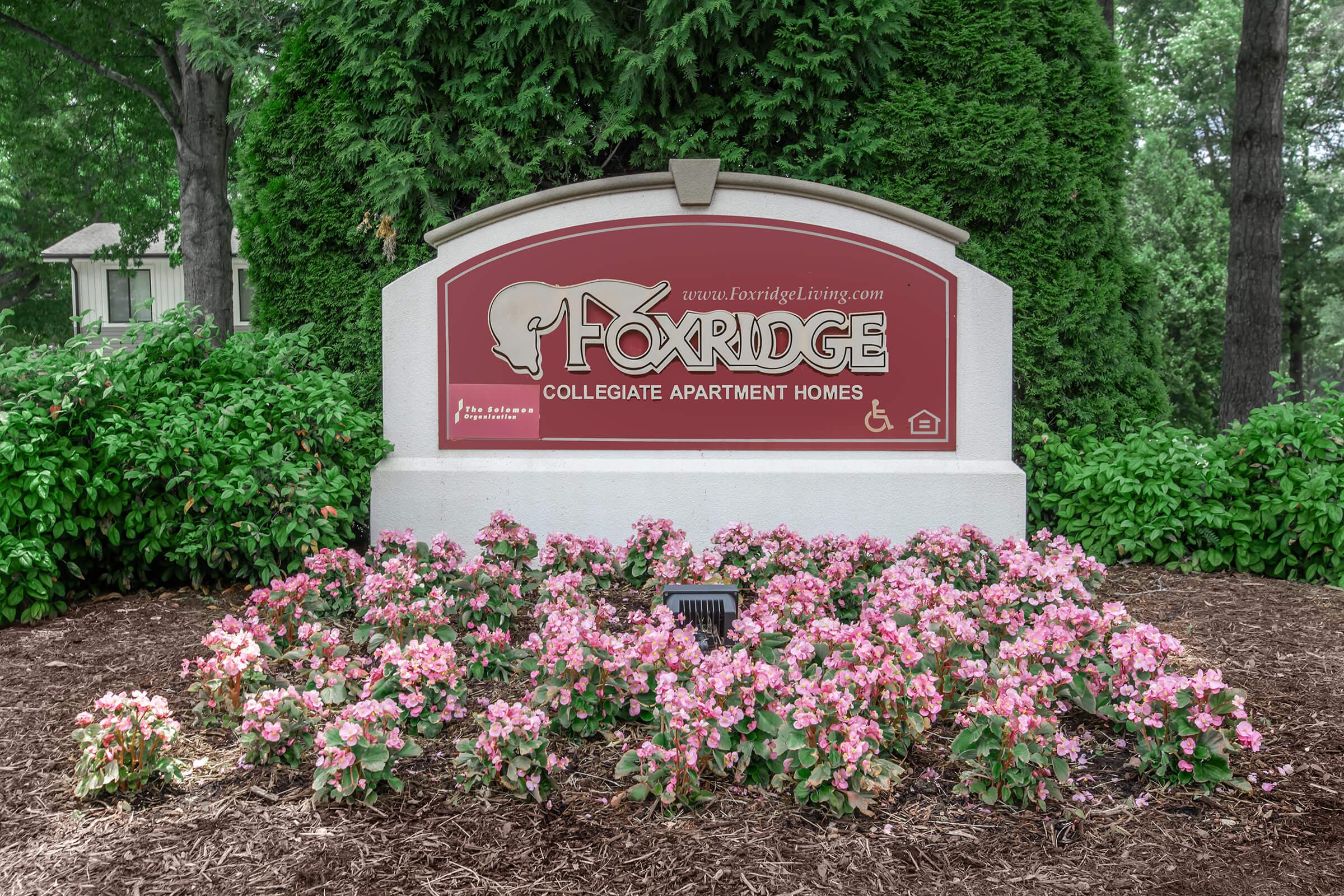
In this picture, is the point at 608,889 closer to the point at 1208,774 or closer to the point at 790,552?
the point at 1208,774

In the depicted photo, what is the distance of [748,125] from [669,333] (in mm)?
1652

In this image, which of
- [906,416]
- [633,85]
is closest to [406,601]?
[906,416]

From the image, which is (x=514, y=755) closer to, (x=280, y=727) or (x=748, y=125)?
(x=280, y=727)

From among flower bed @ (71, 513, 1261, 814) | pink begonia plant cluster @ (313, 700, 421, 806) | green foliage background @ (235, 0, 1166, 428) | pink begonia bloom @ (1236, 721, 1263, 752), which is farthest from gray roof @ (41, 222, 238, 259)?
pink begonia bloom @ (1236, 721, 1263, 752)

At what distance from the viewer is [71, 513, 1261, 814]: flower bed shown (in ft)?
8.88

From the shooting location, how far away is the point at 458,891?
2332 mm

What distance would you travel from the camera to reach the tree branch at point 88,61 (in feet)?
41.2

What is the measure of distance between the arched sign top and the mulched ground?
3374 millimetres

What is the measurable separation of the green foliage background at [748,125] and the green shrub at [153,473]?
1.30 meters

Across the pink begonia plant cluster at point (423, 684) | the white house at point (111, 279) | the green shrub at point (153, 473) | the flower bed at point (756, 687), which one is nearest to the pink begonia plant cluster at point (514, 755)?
the flower bed at point (756, 687)

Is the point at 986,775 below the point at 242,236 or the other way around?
below

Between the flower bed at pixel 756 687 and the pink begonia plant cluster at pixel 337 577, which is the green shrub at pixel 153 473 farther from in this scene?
the flower bed at pixel 756 687

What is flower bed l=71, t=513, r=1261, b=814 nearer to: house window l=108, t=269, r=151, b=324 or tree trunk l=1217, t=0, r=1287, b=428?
tree trunk l=1217, t=0, r=1287, b=428

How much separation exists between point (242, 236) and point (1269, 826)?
258 inches
